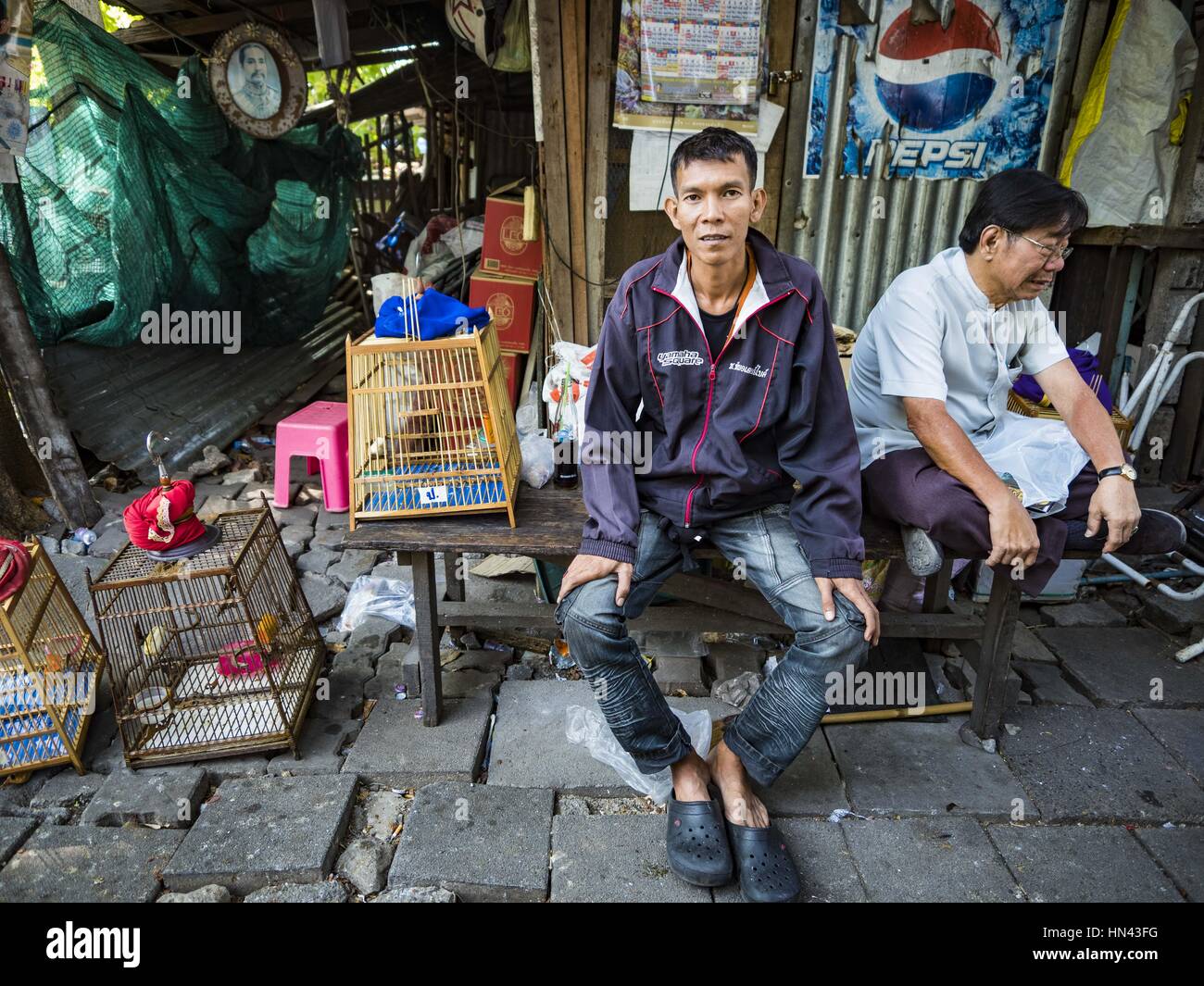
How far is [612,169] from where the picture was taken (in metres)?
4.23

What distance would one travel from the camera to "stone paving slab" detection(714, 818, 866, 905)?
7.95 feet

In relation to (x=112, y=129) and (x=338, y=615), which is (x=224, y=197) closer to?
(x=112, y=129)

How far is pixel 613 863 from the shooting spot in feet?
8.32

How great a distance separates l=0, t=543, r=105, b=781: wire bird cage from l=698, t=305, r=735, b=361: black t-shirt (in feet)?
8.19

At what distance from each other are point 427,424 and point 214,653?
3.98 feet

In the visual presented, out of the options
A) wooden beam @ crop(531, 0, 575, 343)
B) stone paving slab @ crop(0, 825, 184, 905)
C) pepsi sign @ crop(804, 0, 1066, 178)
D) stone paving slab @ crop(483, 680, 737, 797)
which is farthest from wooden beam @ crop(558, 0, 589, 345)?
stone paving slab @ crop(0, 825, 184, 905)

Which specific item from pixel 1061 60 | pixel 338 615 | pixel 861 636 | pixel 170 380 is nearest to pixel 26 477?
pixel 170 380

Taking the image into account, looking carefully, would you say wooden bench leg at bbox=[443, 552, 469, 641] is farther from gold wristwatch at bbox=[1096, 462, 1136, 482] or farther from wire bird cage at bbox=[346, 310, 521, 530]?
gold wristwatch at bbox=[1096, 462, 1136, 482]

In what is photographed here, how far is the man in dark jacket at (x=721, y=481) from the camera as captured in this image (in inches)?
98.1

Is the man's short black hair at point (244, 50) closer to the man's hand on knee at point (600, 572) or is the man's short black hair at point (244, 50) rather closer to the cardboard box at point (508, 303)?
the cardboard box at point (508, 303)

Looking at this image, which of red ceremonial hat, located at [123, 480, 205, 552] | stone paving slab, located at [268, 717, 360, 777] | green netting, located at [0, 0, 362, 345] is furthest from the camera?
green netting, located at [0, 0, 362, 345]

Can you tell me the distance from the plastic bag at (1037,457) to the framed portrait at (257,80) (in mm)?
5605

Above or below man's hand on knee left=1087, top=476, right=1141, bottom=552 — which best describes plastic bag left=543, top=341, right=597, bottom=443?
above

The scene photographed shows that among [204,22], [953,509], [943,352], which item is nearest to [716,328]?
[943,352]
